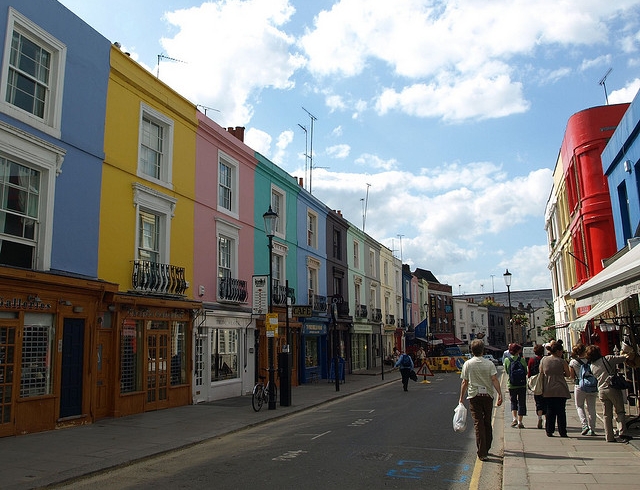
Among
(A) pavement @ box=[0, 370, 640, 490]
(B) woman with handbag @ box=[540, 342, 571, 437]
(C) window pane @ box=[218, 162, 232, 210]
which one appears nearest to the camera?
(A) pavement @ box=[0, 370, 640, 490]

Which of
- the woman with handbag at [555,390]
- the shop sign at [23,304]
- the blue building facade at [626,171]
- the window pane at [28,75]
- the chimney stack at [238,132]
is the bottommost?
the woman with handbag at [555,390]

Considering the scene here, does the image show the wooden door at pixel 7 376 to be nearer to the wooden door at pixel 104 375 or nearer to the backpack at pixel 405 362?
the wooden door at pixel 104 375

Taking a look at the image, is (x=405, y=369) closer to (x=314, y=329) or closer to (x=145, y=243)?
(x=314, y=329)

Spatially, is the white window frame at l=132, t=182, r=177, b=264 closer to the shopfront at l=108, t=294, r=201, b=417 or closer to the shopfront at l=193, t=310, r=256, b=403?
the shopfront at l=108, t=294, r=201, b=417

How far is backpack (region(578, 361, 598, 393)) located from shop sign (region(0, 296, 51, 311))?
34.3 feet

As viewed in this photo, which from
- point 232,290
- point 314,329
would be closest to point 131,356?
point 232,290

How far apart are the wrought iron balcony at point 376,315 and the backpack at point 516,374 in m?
26.4

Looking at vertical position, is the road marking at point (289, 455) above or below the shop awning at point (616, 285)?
below

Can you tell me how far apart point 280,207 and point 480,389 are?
56.7ft

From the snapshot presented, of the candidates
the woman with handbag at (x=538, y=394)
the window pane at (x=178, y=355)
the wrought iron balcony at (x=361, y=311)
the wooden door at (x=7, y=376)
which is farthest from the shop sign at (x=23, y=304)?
the wrought iron balcony at (x=361, y=311)

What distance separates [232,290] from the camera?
745 inches

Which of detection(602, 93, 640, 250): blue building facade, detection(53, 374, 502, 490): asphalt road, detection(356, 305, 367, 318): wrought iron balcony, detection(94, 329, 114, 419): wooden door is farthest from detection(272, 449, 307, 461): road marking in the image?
detection(356, 305, 367, 318): wrought iron balcony

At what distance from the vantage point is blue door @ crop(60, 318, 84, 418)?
12047 mm

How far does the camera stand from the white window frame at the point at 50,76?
11256 mm
